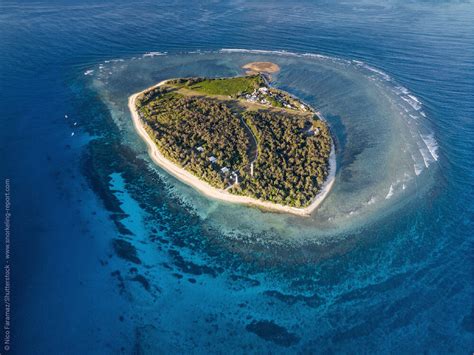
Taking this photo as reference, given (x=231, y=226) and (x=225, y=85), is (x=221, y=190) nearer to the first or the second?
(x=231, y=226)

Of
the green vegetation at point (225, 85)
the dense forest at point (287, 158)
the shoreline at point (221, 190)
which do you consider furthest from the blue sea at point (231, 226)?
the green vegetation at point (225, 85)

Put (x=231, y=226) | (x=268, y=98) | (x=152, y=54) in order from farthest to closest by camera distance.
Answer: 1. (x=152, y=54)
2. (x=268, y=98)
3. (x=231, y=226)

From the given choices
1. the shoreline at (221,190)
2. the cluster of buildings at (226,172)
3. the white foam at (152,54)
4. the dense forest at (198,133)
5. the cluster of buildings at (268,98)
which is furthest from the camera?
the white foam at (152,54)

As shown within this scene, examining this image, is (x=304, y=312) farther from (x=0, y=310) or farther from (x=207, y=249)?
(x=0, y=310)

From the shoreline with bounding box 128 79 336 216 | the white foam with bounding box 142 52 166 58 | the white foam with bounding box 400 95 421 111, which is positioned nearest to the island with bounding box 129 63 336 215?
the shoreline with bounding box 128 79 336 216

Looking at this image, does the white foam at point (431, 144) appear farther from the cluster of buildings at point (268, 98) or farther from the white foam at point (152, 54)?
the white foam at point (152, 54)

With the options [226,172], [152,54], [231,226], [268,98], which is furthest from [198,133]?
[152,54]

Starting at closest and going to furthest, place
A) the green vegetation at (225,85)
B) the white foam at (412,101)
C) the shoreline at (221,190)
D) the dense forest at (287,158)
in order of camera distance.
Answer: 1. the shoreline at (221,190)
2. the dense forest at (287,158)
3. the white foam at (412,101)
4. the green vegetation at (225,85)
